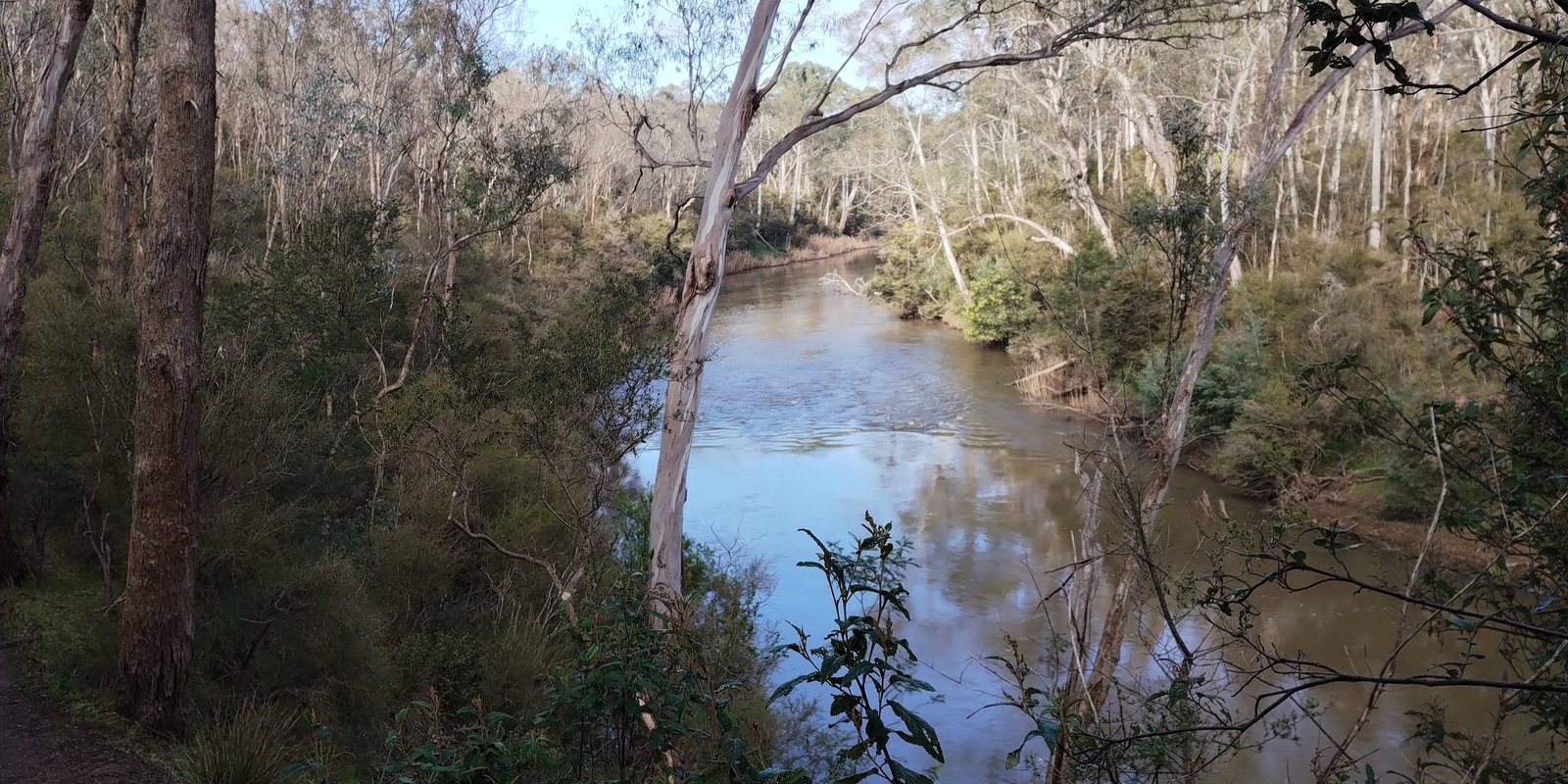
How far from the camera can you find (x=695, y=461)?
45.7 feet

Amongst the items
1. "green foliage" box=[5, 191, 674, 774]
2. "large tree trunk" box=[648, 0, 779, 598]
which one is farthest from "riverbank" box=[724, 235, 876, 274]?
"large tree trunk" box=[648, 0, 779, 598]

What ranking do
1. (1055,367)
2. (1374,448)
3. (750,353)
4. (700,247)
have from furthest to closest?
(750,353)
(1055,367)
(1374,448)
(700,247)

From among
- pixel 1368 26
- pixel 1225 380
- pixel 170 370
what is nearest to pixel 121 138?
pixel 170 370

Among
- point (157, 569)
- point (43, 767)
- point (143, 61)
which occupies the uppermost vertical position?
point (143, 61)

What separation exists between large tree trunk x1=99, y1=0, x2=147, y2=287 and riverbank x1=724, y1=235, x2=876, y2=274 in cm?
2246

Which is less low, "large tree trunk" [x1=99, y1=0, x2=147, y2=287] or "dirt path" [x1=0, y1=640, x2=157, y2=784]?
"large tree trunk" [x1=99, y1=0, x2=147, y2=287]

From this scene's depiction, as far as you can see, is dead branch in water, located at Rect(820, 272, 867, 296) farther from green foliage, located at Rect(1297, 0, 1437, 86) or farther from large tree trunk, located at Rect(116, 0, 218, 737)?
green foliage, located at Rect(1297, 0, 1437, 86)

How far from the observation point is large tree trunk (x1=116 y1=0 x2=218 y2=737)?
152 inches

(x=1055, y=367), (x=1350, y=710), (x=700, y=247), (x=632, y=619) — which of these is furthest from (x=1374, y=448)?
(x=632, y=619)

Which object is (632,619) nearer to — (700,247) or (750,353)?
(700,247)

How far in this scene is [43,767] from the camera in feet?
11.8

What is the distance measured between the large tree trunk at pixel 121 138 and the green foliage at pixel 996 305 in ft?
45.0

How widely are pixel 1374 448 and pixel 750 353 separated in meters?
12.4

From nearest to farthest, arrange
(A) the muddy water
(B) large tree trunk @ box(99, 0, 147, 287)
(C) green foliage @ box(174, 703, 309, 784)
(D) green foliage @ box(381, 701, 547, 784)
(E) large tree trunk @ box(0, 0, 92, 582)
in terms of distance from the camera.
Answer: (D) green foliage @ box(381, 701, 547, 784) < (C) green foliage @ box(174, 703, 309, 784) < (E) large tree trunk @ box(0, 0, 92, 582) < (B) large tree trunk @ box(99, 0, 147, 287) < (A) the muddy water
